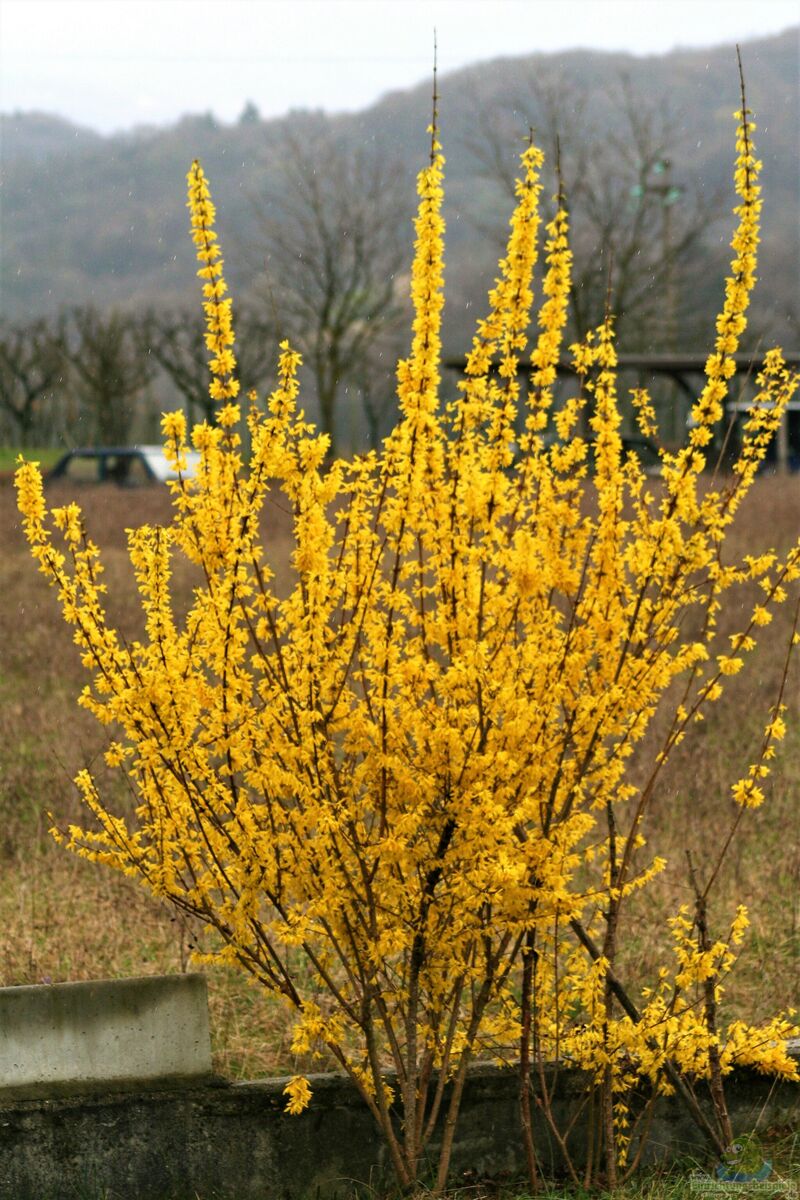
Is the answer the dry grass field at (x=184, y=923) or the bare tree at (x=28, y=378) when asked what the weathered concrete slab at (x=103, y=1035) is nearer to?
the dry grass field at (x=184, y=923)

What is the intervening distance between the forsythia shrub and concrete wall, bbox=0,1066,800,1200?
1.05 feet

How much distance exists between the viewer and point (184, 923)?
5160 millimetres

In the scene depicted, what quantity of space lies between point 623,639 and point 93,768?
480 centimetres

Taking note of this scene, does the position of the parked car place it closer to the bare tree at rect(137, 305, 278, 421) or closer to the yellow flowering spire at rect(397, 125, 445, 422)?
the bare tree at rect(137, 305, 278, 421)

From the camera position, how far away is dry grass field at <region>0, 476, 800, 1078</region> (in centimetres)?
520

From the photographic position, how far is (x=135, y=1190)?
4.36m

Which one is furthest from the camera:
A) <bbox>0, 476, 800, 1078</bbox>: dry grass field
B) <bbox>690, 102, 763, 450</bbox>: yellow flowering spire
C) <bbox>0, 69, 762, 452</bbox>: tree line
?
<bbox>0, 69, 762, 452</bbox>: tree line

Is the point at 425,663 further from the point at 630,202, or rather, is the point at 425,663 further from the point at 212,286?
the point at 630,202

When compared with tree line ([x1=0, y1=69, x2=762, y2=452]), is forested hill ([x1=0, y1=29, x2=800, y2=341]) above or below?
above

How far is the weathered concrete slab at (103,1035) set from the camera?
4.25 meters

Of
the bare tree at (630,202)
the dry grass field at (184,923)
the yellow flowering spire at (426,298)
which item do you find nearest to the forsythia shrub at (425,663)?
the yellow flowering spire at (426,298)

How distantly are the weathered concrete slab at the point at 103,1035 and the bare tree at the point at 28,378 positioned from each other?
42.6 meters

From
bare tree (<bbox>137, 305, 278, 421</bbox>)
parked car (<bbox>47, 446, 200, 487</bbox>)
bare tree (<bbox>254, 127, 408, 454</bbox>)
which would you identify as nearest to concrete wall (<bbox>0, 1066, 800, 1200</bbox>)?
parked car (<bbox>47, 446, 200, 487</bbox>)

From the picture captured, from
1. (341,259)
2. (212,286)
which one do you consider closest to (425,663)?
(212,286)
